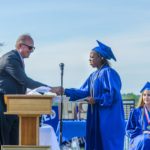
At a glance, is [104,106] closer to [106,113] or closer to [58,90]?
[106,113]

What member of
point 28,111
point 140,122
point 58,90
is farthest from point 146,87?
point 28,111

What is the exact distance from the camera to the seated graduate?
7.63 m

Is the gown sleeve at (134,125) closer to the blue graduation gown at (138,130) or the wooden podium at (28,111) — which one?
the blue graduation gown at (138,130)

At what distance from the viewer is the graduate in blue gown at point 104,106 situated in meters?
6.76

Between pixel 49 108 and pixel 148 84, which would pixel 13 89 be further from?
pixel 148 84

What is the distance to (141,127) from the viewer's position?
306 inches

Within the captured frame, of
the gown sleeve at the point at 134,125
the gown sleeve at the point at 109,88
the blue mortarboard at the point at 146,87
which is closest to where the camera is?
the gown sleeve at the point at 109,88

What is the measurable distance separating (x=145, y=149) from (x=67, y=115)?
5259mm

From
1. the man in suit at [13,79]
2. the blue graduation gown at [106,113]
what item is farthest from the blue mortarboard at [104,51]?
the man in suit at [13,79]

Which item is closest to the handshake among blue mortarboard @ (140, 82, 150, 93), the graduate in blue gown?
the graduate in blue gown

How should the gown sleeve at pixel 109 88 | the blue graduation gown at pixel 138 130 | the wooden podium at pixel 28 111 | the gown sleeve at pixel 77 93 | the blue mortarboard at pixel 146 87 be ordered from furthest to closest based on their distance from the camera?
the blue mortarboard at pixel 146 87 → the blue graduation gown at pixel 138 130 → the gown sleeve at pixel 77 93 → the gown sleeve at pixel 109 88 → the wooden podium at pixel 28 111

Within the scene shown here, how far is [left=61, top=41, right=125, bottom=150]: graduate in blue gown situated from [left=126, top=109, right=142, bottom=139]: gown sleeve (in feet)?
2.74

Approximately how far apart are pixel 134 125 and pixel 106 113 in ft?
3.84

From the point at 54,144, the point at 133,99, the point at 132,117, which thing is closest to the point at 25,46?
the point at 54,144
